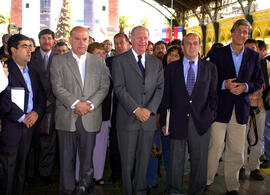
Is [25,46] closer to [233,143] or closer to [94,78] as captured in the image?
[94,78]

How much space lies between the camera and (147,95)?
10.6 feet

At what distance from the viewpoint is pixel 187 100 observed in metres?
3.26

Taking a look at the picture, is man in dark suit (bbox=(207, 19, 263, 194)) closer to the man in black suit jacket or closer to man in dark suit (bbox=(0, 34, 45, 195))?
the man in black suit jacket

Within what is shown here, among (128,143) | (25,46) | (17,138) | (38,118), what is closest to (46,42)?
(25,46)

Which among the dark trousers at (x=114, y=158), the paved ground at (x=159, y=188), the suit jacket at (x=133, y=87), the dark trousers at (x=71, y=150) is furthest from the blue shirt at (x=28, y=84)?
the dark trousers at (x=114, y=158)

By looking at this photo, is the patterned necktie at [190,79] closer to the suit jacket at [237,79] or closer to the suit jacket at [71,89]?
the suit jacket at [237,79]

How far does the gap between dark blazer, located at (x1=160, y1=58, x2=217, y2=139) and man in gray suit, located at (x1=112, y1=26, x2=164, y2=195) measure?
16 centimetres

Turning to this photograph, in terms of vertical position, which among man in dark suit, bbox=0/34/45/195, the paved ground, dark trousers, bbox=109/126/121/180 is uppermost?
man in dark suit, bbox=0/34/45/195

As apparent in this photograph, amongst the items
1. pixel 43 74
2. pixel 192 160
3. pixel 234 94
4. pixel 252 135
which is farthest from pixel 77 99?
pixel 252 135

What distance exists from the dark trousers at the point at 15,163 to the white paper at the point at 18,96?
0.27 metres

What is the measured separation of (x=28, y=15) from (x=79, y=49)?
38766 mm

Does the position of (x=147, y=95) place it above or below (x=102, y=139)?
above

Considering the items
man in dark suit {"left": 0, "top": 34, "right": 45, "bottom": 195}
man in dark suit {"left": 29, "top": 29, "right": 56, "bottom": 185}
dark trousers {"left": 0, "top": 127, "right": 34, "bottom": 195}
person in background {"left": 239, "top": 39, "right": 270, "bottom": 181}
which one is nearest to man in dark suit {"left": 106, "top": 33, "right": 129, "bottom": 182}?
man in dark suit {"left": 29, "top": 29, "right": 56, "bottom": 185}

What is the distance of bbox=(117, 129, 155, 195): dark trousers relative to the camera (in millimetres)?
3225
